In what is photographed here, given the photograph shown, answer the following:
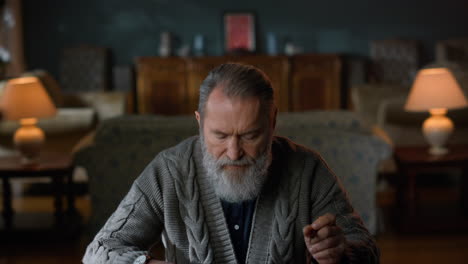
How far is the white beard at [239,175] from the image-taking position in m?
1.55

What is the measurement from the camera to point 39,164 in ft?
12.5

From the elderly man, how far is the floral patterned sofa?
5.63ft

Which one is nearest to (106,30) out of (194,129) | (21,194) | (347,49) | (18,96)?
(347,49)

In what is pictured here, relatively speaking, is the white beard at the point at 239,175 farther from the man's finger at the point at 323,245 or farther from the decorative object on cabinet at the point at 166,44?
the decorative object on cabinet at the point at 166,44

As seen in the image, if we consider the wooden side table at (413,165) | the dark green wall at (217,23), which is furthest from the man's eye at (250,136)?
the dark green wall at (217,23)

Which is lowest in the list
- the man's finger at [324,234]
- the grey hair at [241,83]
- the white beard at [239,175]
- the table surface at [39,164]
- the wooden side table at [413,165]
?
the wooden side table at [413,165]

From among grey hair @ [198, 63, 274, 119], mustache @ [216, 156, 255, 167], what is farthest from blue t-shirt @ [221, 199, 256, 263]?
grey hair @ [198, 63, 274, 119]

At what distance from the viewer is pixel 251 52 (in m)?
7.40

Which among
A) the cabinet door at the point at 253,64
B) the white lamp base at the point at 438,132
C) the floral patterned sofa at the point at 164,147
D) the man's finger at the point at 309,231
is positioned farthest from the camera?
the cabinet door at the point at 253,64

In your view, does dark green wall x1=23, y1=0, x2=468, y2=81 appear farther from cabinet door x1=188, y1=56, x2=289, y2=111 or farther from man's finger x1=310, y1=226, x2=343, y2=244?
man's finger x1=310, y1=226, x2=343, y2=244

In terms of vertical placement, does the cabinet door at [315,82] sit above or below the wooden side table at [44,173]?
above

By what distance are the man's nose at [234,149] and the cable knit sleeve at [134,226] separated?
0.27 m

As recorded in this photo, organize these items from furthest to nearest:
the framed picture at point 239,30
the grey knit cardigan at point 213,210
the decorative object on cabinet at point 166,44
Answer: the framed picture at point 239,30
the decorative object on cabinet at point 166,44
the grey knit cardigan at point 213,210

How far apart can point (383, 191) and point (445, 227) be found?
88cm
